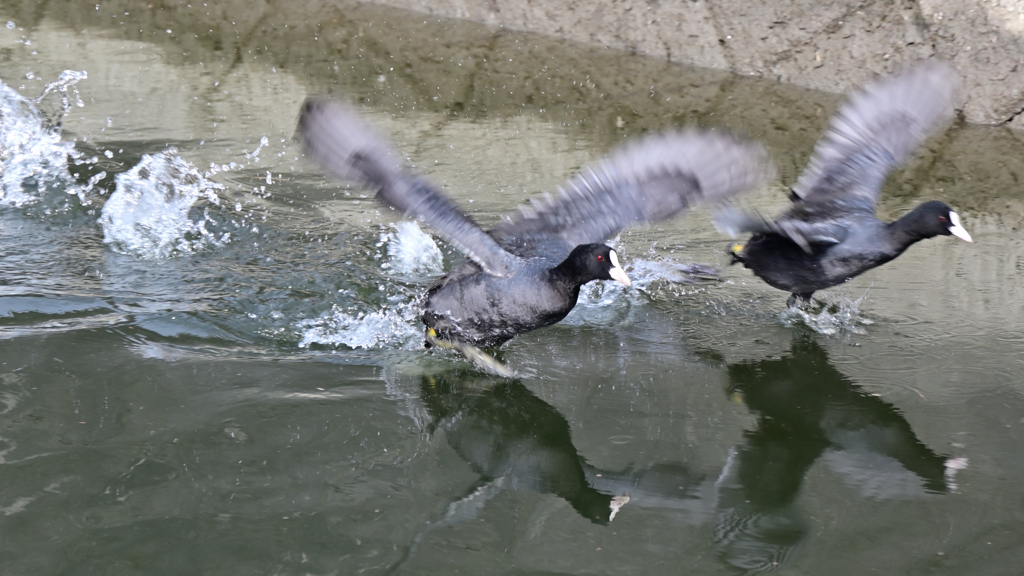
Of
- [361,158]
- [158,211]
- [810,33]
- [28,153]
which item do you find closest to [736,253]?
[361,158]

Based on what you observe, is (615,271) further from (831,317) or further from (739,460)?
(831,317)

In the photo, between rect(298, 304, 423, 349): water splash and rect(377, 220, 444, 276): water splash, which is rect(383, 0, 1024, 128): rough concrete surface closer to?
rect(377, 220, 444, 276): water splash

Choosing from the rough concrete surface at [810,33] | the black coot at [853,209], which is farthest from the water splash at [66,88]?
the black coot at [853,209]

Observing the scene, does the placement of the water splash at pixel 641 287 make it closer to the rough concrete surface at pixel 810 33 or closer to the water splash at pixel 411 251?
the water splash at pixel 411 251

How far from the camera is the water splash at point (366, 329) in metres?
3.60

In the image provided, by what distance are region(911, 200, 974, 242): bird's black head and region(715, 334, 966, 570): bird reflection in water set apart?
2.21 ft

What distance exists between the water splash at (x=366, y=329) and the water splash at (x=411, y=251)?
1.27ft

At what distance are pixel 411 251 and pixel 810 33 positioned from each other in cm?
374

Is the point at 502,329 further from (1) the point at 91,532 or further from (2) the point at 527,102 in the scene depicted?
(2) the point at 527,102

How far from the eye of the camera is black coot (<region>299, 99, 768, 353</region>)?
3299 mm

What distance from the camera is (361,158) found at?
10.8 ft

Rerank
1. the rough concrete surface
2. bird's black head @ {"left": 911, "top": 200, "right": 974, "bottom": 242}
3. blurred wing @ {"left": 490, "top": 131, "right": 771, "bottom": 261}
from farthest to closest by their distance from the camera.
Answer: the rough concrete surface, bird's black head @ {"left": 911, "top": 200, "right": 974, "bottom": 242}, blurred wing @ {"left": 490, "top": 131, "right": 771, "bottom": 261}

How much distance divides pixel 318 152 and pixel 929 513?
7.26 feet

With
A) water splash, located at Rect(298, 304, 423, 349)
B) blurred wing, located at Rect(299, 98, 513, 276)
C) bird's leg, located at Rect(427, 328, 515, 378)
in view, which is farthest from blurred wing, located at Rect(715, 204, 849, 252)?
water splash, located at Rect(298, 304, 423, 349)
